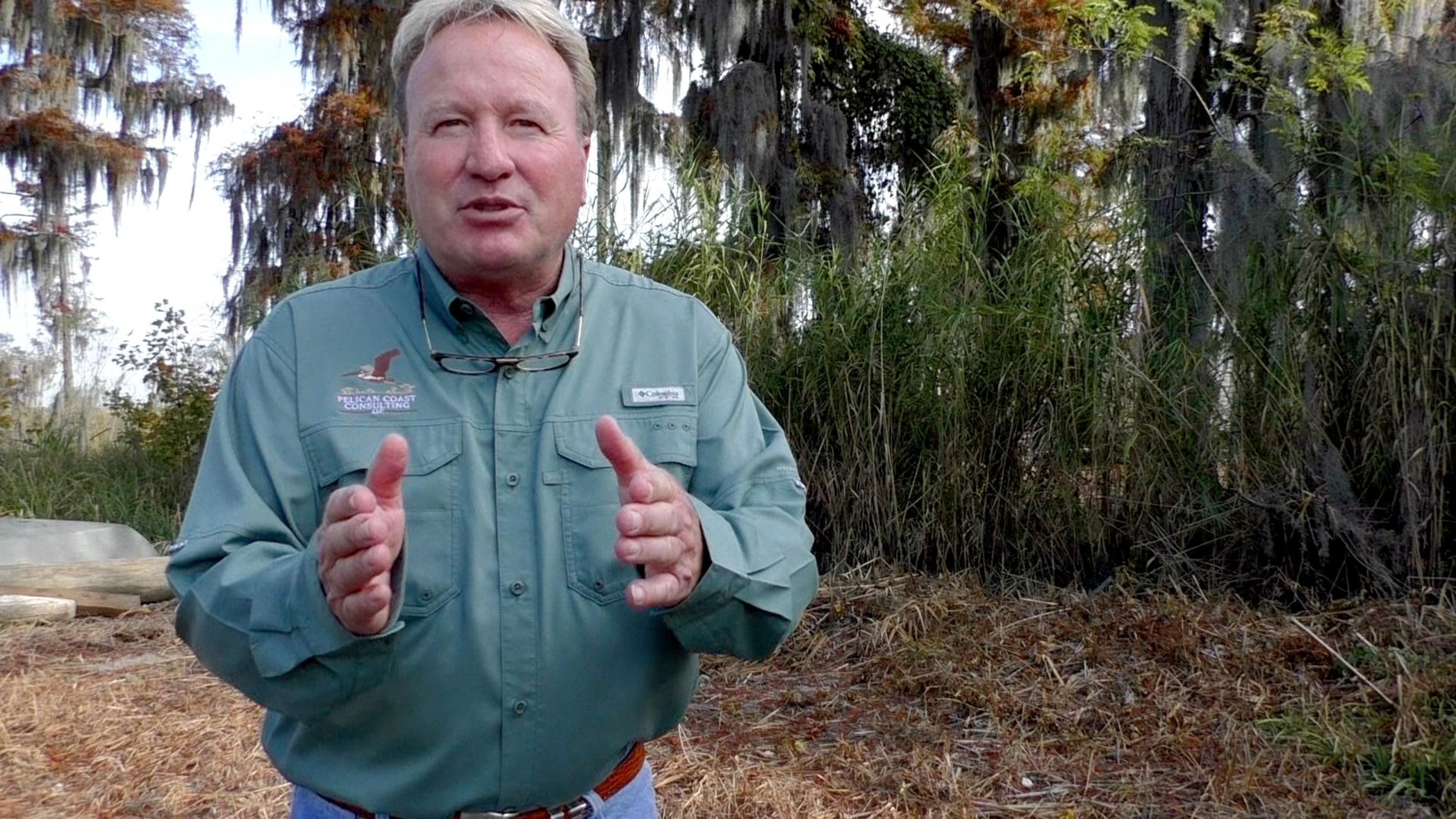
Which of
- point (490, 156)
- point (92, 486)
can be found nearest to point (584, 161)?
point (490, 156)

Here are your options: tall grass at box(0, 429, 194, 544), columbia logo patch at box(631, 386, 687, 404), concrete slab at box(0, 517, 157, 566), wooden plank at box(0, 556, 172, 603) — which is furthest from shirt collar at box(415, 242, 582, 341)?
tall grass at box(0, 429, 194, 544)

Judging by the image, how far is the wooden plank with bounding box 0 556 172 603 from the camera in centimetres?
668

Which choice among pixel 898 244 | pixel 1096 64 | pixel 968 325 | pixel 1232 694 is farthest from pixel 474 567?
pixel 1096 64

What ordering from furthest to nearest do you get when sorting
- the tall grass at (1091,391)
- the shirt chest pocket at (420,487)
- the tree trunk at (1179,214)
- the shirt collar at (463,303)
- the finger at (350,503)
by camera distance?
the tree trunk at (1179,214), the tall grass at (1091,391), the shirt collar at (463,303), the shirt chest pocket at (420,487), the finger at (350,503)

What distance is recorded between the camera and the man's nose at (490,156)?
5.23ft

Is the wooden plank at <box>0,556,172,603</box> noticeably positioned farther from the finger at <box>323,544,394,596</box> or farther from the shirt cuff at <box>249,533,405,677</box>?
the finger at <box>323,544,394,596</box>

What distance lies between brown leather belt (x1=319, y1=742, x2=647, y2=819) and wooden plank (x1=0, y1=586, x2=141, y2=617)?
19.5 feet

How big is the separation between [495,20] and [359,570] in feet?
2.64

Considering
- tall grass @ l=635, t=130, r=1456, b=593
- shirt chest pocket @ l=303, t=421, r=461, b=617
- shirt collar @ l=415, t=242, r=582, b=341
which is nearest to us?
shirt chest pocket @ l=303, t=421, r=461, b=617

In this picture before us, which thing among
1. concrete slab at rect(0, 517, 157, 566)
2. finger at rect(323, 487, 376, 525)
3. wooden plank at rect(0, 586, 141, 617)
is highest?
finger at rect(323, 487, 376, 525)

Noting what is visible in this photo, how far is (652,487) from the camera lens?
1320 millimetres

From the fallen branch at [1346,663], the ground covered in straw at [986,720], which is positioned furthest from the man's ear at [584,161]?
the fallen branch at [1346,663]

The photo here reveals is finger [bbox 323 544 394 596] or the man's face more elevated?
the man's face

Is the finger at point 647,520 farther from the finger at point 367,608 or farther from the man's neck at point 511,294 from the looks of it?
the man's neck at point 511,294
